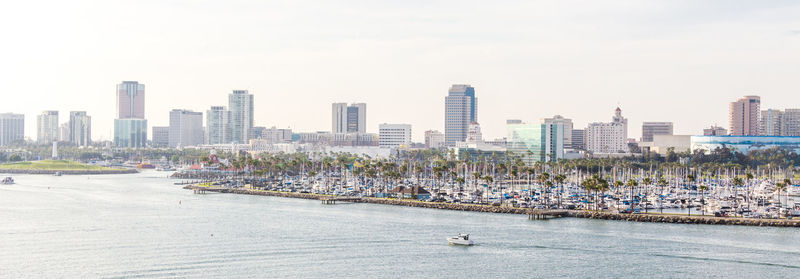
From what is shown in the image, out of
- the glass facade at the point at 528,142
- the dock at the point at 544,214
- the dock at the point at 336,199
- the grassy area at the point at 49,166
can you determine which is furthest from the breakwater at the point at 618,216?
the grassy area at the point at 49,166

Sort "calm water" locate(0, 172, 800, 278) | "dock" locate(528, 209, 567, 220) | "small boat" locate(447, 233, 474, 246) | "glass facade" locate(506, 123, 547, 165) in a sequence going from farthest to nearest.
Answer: "glass facade" locate(506, 123, 547, 165) → "dock" locate(528, 209, 567, 220) → "small boat" locate(447, 233, 474, 246) → "calm water" locate(0, 172, 800, 278)

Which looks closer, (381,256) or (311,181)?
(381,256)

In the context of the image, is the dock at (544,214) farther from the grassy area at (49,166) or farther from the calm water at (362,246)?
the grassy area at (49,166)

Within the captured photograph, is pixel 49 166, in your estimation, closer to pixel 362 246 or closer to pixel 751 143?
pixel 362 246

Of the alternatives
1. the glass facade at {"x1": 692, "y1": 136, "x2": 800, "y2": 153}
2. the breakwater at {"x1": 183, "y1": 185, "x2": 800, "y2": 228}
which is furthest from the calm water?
the glass facade at {"x1": 692, "y1": 136, "x2": 800, "y2": 153}

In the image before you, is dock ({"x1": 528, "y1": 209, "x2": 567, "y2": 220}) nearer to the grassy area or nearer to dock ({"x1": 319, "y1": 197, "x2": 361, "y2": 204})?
dock ({"x1": 319, "y1": 197, "x2": 361, "y2": 204})

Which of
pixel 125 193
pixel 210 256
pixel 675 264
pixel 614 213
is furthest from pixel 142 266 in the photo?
pixel 125 193

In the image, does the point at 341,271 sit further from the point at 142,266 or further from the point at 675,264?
the point at 675,264
